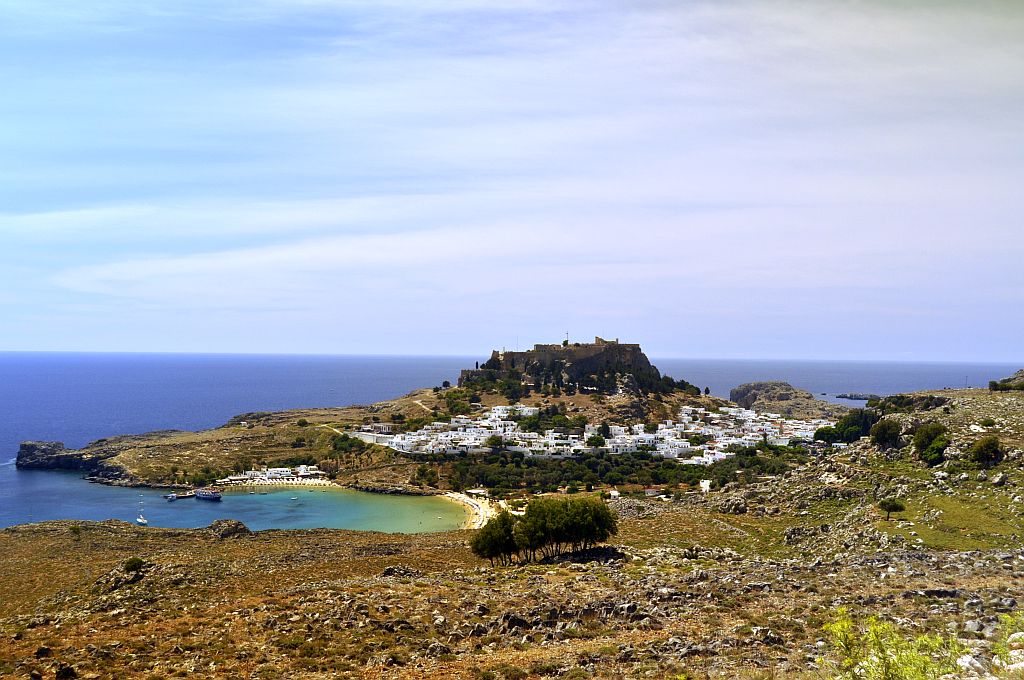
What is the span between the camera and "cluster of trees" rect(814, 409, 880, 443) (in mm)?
69875

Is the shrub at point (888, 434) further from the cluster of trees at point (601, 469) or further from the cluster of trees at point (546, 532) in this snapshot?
the cluster of trees at point (546, 532)

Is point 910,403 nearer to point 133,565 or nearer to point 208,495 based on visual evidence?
point 133,565

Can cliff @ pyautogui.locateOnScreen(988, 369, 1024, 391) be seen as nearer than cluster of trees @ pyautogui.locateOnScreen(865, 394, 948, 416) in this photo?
Yes

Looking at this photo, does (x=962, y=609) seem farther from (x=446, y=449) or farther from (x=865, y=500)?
(x=446, y=449)

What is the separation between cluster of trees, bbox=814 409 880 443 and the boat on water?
71351 millimetres

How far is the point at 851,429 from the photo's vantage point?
7381 centimetres

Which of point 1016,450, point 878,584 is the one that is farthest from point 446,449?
point 878,584

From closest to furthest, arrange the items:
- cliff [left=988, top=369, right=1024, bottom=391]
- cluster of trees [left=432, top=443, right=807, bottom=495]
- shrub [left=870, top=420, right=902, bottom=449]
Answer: shrub [left=870, top=420, right=902, bottom=449] → cliff [left=988, top=369, right=1024, bottom=391] → cluster of trees [left=432, top=443, right=807, bottom=495]

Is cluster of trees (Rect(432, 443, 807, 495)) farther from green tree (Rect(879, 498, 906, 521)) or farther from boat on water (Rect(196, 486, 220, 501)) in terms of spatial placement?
boat on water (Rect(196, 486, 220, 501))

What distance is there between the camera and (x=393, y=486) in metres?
77.8

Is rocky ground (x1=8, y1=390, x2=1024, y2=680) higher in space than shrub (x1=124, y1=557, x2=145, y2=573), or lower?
higher

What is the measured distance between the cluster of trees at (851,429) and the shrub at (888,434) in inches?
852

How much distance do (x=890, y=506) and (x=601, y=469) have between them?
44098mm

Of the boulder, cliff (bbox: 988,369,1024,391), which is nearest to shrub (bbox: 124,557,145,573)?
the boulder
